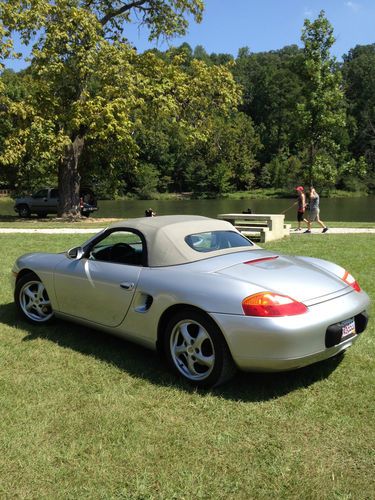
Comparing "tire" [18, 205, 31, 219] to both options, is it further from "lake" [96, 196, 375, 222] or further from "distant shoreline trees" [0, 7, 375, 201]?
"lake" [96, 196, 375, 222]

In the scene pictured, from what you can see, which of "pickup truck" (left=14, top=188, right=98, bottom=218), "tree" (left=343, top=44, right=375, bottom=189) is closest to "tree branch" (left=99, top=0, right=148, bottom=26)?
"pickup truck" (left=14, top=188, right=98, bottom=218)

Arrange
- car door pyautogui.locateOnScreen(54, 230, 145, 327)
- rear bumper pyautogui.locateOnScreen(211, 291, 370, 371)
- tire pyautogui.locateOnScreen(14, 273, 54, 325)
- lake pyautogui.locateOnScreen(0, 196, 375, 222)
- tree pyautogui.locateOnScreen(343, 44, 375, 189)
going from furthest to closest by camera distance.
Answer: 1. tree pyautogui.locateOnScreen(343, 44, 375, 189)
2. lake pyautogui.locateOnScreen(0, 196, 375, 222)
3. tire pyautogui.locateOnScreen(14, 273, 54, 325)
4. car door pyautogui.locateOnScreen(54, 230, 145, 327)
5. rear bumper pyautogui.locateOnScreen(211, 291, 370, 371)

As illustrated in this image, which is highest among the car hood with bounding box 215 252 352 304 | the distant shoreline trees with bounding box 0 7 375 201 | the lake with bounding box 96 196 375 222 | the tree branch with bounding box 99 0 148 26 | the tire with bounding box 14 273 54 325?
the tree branch with bounding box 99 0 148 26

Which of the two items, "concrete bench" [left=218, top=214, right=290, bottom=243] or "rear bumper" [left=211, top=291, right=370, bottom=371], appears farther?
"concrete bench" [left=218, top=214, right=290, bottom=243]

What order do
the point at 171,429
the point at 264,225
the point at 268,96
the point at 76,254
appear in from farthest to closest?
the point at 268,96, the point at 264,225, the point at 76,254, the point at 171,429

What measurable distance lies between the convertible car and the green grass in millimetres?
291

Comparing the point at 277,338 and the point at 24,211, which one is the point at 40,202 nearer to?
the point at 24,211

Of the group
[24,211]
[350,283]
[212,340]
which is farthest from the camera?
[24,211]

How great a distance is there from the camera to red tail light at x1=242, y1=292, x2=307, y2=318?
144 inches

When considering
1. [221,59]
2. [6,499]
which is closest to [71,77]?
[6,499]

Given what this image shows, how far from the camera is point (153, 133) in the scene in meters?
30.2

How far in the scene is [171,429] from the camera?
3.37m

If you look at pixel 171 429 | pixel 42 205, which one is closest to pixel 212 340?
pixel 171 429

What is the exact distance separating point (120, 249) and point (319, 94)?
2632 cm
